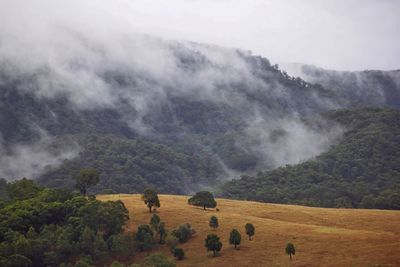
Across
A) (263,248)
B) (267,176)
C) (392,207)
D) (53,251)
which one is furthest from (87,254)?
(267,176)

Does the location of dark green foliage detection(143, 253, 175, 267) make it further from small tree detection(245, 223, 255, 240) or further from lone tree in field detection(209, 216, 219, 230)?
lone tree in field detection(209, 216, 219, 230)

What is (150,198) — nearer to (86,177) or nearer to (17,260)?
(86,177)

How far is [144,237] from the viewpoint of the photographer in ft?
244

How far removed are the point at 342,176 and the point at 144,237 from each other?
111 metres

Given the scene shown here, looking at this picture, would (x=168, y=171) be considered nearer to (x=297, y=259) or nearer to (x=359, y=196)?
(x=359, y=196)

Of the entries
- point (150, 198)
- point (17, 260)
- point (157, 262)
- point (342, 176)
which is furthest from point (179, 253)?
point (342, 176)

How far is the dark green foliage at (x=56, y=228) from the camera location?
7144cm

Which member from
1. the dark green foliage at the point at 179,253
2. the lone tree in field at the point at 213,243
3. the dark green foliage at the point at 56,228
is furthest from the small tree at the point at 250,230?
the dark green foliage at the point at 56,228

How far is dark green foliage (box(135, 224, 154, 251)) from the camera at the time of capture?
73750 mm

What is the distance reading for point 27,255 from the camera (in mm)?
69750

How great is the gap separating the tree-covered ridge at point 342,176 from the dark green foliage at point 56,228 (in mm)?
62680

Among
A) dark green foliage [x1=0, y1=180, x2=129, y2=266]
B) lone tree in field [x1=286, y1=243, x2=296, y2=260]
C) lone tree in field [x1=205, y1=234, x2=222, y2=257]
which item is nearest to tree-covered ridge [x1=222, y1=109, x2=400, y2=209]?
lone tree in field [x1=205, y1=234, x2=222, y2=257]

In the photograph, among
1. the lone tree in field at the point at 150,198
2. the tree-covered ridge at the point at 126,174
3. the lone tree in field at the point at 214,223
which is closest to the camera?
the lone tree in field at the point at 214,223

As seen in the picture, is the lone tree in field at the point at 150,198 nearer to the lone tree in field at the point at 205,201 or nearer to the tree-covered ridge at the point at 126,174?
the lone tree in field at the point at 205,201
